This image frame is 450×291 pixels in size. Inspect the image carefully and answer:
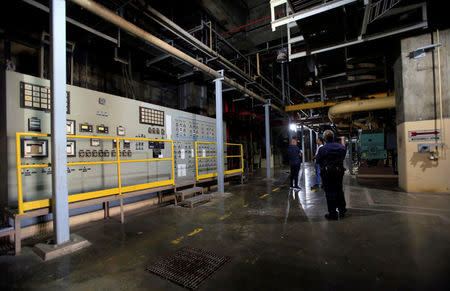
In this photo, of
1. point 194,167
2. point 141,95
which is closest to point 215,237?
point 194,167

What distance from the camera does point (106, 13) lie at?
345 centimetres

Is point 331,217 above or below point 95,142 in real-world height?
below

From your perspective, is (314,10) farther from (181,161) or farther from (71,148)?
(71,148)

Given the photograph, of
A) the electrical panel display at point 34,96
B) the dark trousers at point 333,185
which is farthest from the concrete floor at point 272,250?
the electrical panel display at point 34,96

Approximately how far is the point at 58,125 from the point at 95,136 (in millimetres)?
1210

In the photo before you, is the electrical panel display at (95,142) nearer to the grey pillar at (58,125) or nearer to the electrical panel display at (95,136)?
the electrical panel display at (95,136)

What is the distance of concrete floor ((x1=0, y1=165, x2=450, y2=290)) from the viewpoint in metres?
1.99

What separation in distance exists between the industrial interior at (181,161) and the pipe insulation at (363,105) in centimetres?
5

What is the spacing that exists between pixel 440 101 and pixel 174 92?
8545mm

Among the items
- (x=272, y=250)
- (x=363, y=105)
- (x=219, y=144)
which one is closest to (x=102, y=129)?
(x=219, y=144)

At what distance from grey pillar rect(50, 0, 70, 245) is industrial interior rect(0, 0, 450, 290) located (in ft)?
0.05

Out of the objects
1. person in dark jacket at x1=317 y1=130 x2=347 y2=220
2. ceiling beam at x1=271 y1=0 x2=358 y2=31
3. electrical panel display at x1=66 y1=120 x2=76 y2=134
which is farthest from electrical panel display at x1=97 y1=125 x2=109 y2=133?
ceiling beam at x1=271 y1=0 x2=358 y2=31

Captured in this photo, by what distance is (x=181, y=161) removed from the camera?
6109 mm

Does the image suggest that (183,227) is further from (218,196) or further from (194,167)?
(194,167)
